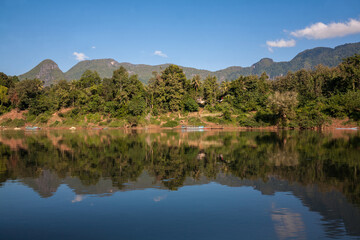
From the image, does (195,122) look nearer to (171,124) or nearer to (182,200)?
(171,124)

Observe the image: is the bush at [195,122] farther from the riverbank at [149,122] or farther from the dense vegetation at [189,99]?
the dense vegetation at [189,99]

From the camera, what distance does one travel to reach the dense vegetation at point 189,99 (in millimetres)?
65688

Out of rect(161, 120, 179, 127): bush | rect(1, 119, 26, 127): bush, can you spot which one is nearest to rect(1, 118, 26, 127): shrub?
rect(1, 119, 26, 127): bush

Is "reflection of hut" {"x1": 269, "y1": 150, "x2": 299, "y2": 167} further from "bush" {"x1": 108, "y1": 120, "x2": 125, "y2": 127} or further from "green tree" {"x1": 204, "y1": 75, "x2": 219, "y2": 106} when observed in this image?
"bush" {"x1": 108, "y1": 120, "x2": 125, "y2": 127}

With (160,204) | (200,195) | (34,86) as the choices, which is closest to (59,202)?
(160,204)

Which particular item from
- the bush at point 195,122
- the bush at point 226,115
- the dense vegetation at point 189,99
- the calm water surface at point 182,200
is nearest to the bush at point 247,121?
the dense vegetation at point 189,99

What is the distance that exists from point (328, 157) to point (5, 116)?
93.0m

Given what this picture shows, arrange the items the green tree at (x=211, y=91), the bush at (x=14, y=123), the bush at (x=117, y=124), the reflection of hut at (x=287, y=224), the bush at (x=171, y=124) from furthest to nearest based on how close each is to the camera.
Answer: the bush at (x=14, y=123), the green tree at (x=211, y=91), the bush at (x=117, y=124), the bush at (x=171, y=124), the reflection of hut at (x=287, y=224)

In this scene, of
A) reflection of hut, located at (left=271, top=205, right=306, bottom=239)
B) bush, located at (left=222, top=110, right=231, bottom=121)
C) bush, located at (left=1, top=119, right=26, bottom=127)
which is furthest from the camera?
bush, located at (left=1, top=119, right=26, bottom=127)

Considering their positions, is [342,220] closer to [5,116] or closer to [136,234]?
[136,234]

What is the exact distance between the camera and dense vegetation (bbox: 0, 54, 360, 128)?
65.7 meters

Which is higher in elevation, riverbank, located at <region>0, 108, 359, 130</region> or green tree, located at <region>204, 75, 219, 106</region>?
green tree, located at <region>204, 75, 219, 106</region>

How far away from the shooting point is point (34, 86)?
86.0 metres

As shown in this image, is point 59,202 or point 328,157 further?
point 328,157
